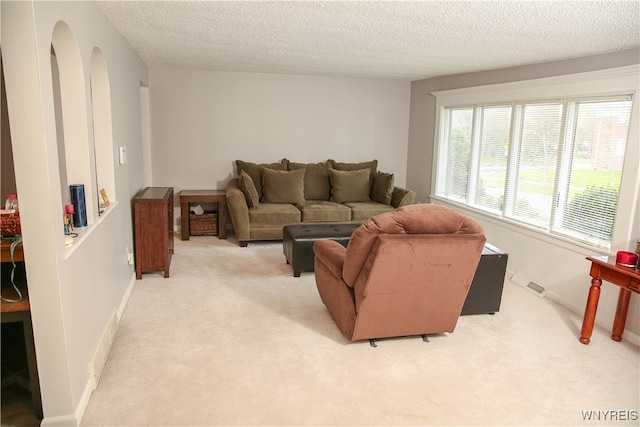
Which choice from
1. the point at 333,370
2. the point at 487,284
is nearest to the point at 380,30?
the point at 487,284

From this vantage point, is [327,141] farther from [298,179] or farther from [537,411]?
[537,411]

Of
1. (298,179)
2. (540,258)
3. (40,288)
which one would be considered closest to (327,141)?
(298,179)

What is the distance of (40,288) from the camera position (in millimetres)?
1961

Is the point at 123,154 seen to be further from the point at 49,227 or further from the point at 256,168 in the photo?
the point at 256,168

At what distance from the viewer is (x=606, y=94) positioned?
12.0ft

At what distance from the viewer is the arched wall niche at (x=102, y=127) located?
324 cm

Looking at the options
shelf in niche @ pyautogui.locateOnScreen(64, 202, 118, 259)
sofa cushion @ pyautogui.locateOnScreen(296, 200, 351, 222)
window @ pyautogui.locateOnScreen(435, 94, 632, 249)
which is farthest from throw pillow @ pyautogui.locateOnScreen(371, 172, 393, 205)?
shelf in niche @ pyautogui.locateOnScreen(64, 202, 118, 259)

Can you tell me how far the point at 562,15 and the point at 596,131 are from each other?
1.51m

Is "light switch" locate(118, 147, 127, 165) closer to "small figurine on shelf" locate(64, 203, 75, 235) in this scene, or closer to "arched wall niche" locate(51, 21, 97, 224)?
"arched wall niche" locate(51, 21, 97, 224)

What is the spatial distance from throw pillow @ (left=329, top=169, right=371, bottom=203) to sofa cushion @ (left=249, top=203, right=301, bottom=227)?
78 centimetres

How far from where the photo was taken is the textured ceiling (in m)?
2.68

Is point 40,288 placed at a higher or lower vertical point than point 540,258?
higher

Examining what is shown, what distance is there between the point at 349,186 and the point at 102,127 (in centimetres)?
349

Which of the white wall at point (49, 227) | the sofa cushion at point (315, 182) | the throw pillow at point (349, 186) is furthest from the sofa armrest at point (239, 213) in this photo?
the white wall at point (49, 227)
